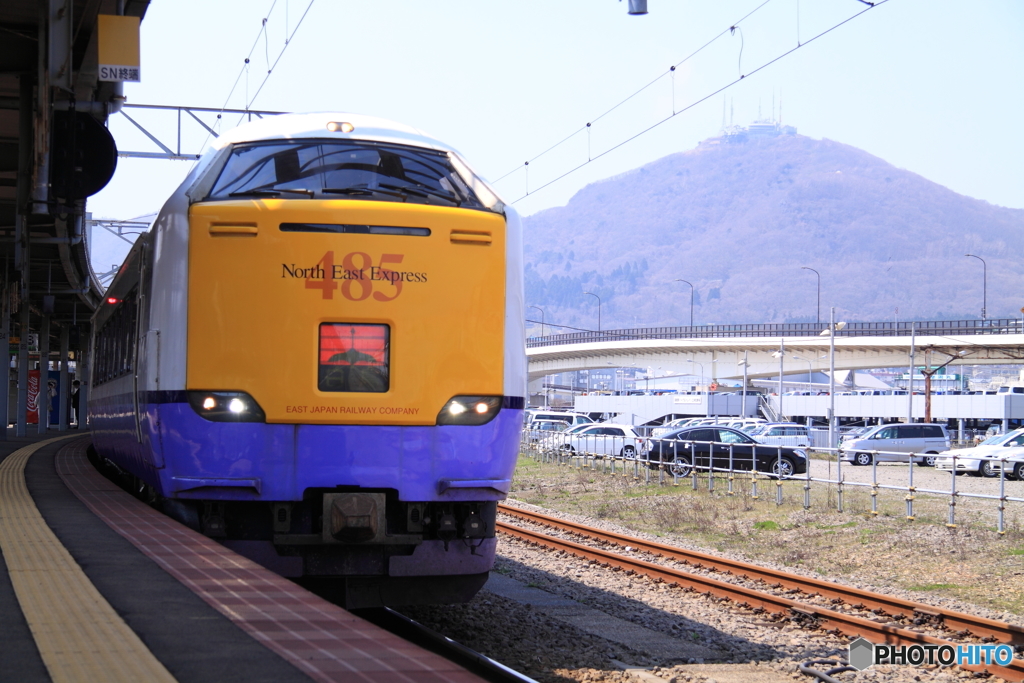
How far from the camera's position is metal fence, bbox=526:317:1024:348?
6531 cm

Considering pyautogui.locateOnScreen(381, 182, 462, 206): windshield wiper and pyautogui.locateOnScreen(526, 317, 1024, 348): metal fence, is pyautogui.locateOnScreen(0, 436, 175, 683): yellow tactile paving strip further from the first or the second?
pyautogui.locateOnScreen(526, 317, 1024, 348): metal fence

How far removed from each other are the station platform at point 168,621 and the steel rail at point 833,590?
6.72 m

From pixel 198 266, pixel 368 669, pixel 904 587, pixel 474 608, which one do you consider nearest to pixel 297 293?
pixel 198 266

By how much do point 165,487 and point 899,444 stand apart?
34.4 meters

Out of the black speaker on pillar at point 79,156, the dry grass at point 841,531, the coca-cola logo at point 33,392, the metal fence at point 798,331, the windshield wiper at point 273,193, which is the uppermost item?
the metal fence at point 798,331

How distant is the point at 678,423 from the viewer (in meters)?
55.3

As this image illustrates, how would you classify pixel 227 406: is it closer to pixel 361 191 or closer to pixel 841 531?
pixel 361 191

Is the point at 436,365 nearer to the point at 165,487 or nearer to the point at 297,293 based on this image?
the point at 297,293

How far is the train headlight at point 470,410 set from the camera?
277 inches

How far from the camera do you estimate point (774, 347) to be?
3004 inches

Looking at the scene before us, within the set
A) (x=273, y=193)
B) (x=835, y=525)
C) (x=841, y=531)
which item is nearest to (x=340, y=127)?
(x=273, y=193)

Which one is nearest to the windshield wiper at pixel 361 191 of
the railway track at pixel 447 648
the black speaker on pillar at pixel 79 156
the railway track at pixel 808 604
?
→ the railway track at pixel 447 648

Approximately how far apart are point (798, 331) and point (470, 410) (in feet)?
231

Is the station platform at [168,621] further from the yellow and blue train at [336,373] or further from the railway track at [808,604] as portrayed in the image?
the railway track at [808,604]
